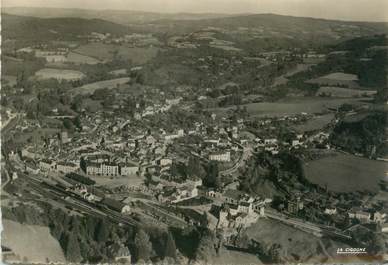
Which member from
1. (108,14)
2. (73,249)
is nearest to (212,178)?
(73,249)

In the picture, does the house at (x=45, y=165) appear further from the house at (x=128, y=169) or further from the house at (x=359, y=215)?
the house at (x=359, y=215)

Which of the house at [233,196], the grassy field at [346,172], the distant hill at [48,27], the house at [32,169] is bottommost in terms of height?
the house at [233,196]

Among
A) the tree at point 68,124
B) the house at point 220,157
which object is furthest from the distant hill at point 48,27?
the house at point 220,157

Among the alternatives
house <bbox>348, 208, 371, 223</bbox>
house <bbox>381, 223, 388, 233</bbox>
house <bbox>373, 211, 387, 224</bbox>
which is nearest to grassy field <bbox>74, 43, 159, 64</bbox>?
house <bbox>348, 208, 371, 223</bbox>

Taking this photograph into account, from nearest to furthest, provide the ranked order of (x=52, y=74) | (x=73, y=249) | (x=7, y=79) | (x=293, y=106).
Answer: (x=73, y=249) < (x=7, y=79) < (x=52, y=74) < (x=293, y=106)

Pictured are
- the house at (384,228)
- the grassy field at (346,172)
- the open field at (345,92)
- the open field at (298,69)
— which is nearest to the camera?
the house at (384,228)

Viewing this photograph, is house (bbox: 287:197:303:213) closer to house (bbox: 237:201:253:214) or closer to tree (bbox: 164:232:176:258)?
house (bbox: 237:201:253:214)

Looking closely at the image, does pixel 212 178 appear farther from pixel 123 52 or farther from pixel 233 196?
pixel 123 52
